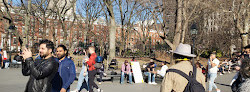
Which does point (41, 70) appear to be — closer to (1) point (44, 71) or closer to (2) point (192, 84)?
(1) point (44, 71)

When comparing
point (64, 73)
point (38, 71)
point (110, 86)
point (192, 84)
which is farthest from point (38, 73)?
point (110, 86)

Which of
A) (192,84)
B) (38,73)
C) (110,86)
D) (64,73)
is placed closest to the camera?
(192,84)

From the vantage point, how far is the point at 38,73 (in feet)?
10.6

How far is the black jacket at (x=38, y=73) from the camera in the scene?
10.7 feet

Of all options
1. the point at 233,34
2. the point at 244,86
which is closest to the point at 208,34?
the point at 233,34

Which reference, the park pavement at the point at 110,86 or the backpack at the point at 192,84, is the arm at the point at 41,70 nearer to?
the backpack at the point at 192,84

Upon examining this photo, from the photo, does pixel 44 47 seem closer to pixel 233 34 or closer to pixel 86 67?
pixel 86 67

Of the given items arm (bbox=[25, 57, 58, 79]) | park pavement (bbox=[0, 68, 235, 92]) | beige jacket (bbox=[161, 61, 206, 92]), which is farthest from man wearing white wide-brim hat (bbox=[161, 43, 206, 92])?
park pavement (bbox=[0, 68, 235, 92])

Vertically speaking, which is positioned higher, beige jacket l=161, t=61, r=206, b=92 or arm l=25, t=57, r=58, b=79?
arm l=25, t=57, r=58, b=79

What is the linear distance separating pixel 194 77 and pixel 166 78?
15.5 inches

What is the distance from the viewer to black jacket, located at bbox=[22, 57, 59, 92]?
3270 mm

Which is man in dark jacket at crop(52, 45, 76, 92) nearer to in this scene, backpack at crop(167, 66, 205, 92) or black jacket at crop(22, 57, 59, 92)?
black jacket at crop(22, 57, 59, 92)

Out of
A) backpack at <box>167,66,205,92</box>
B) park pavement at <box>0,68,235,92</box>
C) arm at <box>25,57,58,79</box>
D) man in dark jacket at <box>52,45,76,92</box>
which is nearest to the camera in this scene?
backpack at <box>167,66,205,92</box>

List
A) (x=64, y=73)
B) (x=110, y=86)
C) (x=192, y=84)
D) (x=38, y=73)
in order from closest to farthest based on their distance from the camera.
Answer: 1. (x=192, y=84)
2. (x=38, y=73)
3. (x=64, y=73)
4. (x=110, y=86)
